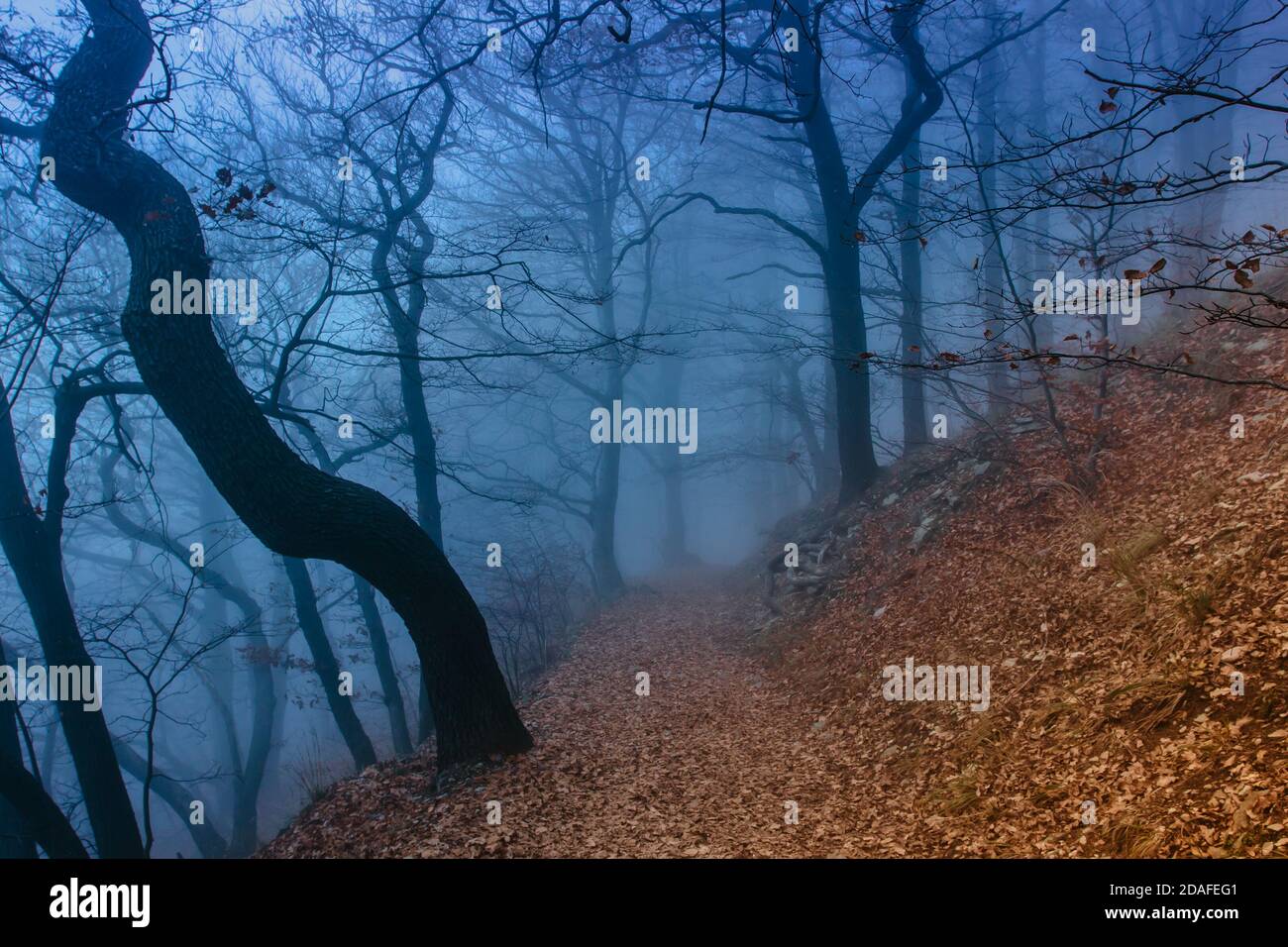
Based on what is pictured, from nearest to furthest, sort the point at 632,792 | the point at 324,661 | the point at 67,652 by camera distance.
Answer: the point at 632,792, the point at 67,652, the point at 324,661

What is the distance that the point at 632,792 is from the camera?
516 centimetres

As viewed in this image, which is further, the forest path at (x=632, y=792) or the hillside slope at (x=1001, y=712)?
the forest path at (x=632, y=792)

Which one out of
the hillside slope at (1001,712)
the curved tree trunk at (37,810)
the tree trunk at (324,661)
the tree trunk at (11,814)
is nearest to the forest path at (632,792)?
the hillside slope at (1001,712)

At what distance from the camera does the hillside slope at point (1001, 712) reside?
3445 mm

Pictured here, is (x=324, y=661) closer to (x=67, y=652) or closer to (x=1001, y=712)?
(x=67, y=652)

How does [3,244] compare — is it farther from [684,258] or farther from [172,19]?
[684,258]

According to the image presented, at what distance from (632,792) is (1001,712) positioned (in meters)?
2.63

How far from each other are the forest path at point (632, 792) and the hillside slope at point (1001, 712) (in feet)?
0.08

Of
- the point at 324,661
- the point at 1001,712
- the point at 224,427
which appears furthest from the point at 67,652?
the point at 1001,712

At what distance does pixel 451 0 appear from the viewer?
1037 cm

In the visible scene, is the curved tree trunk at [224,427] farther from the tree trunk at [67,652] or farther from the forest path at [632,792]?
the tree trunk at [67,652]

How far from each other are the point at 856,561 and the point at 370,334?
25.5 feet

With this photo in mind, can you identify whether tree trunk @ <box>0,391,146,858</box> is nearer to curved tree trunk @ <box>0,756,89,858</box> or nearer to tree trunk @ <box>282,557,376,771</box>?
curved tree trunk @ <box>0,756,89,858</box>

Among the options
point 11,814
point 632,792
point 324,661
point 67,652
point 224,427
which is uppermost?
point 224,427
